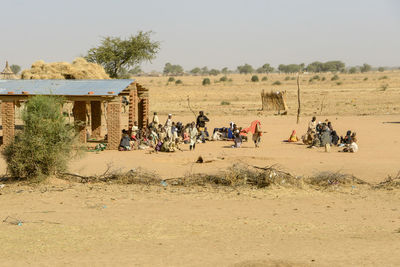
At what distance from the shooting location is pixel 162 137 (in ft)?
66.8

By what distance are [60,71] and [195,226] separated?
25187 mm

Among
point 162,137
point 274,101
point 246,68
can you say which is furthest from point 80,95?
point 246,68

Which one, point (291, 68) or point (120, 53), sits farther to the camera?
point (291, 68)

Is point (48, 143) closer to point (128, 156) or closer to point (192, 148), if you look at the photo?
point (128, 156)

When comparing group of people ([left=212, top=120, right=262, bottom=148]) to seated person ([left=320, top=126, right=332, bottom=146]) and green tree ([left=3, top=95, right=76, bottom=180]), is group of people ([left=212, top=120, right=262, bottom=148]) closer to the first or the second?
seated person ([left=320, top=126, right=332, bottom=146])

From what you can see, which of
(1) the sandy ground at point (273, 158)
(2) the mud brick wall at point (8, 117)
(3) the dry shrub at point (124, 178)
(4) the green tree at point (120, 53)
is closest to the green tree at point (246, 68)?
(4) the green tree at point (120, 53)

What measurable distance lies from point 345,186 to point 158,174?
4.87 metres

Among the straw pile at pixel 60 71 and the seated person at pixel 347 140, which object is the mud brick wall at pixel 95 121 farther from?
the seated person at pixel 347 140

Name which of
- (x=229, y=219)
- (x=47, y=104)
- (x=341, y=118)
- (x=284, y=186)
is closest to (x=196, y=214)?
(x=229, y=219)

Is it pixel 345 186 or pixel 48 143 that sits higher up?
pixel 48 143

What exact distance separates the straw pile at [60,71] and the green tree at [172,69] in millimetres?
109403

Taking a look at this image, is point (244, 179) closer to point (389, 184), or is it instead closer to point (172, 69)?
point (389, 184)

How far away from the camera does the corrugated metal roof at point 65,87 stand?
21248mm

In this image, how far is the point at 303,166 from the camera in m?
16.5
